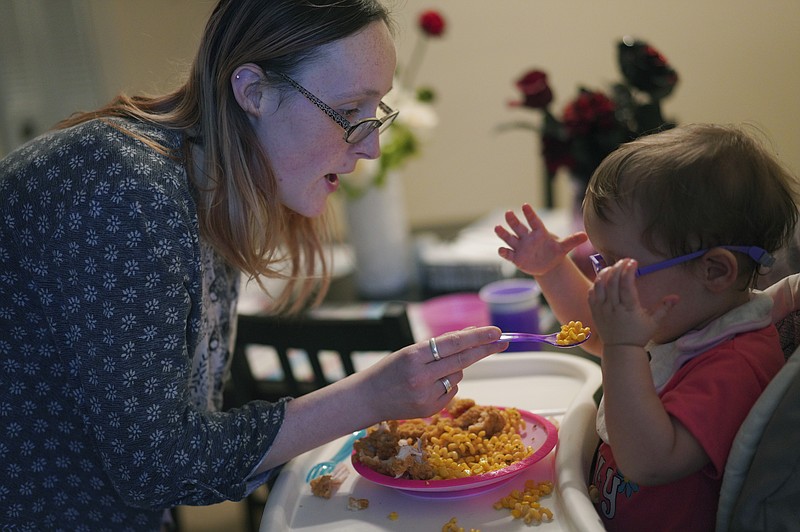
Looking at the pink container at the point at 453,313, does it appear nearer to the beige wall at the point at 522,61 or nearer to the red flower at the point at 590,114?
the red flower at the point at 590,114

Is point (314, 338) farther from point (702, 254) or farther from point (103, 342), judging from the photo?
point (702, 254)

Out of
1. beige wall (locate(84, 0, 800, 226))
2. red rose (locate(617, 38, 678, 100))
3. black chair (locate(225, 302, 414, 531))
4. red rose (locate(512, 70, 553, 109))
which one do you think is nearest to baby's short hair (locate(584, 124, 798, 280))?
black chair (locate(225, 302, 414, 531))

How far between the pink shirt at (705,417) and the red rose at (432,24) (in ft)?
5.45

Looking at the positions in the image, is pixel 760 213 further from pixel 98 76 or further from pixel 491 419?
pixel 98 76

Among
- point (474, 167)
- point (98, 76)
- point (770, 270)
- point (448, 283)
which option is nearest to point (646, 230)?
point (770, 270)

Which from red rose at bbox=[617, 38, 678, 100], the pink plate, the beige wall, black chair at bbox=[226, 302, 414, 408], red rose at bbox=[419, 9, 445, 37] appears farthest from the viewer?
the beige wall

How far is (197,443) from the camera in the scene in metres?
1.00

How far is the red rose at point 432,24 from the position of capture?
7.69 ft

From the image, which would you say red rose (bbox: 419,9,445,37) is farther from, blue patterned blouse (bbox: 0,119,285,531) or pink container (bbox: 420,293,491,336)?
blue patterned blouse (bbox: 0,119,285,531)

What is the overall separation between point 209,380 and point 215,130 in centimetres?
42

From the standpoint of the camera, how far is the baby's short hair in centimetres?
90

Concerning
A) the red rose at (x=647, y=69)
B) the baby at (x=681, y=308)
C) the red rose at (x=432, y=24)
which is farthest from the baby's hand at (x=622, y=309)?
the red rose at (x=432, y=24)

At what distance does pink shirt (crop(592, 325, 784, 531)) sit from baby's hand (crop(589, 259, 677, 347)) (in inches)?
3.8

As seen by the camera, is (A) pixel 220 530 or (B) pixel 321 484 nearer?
(B) pixel 321 484
